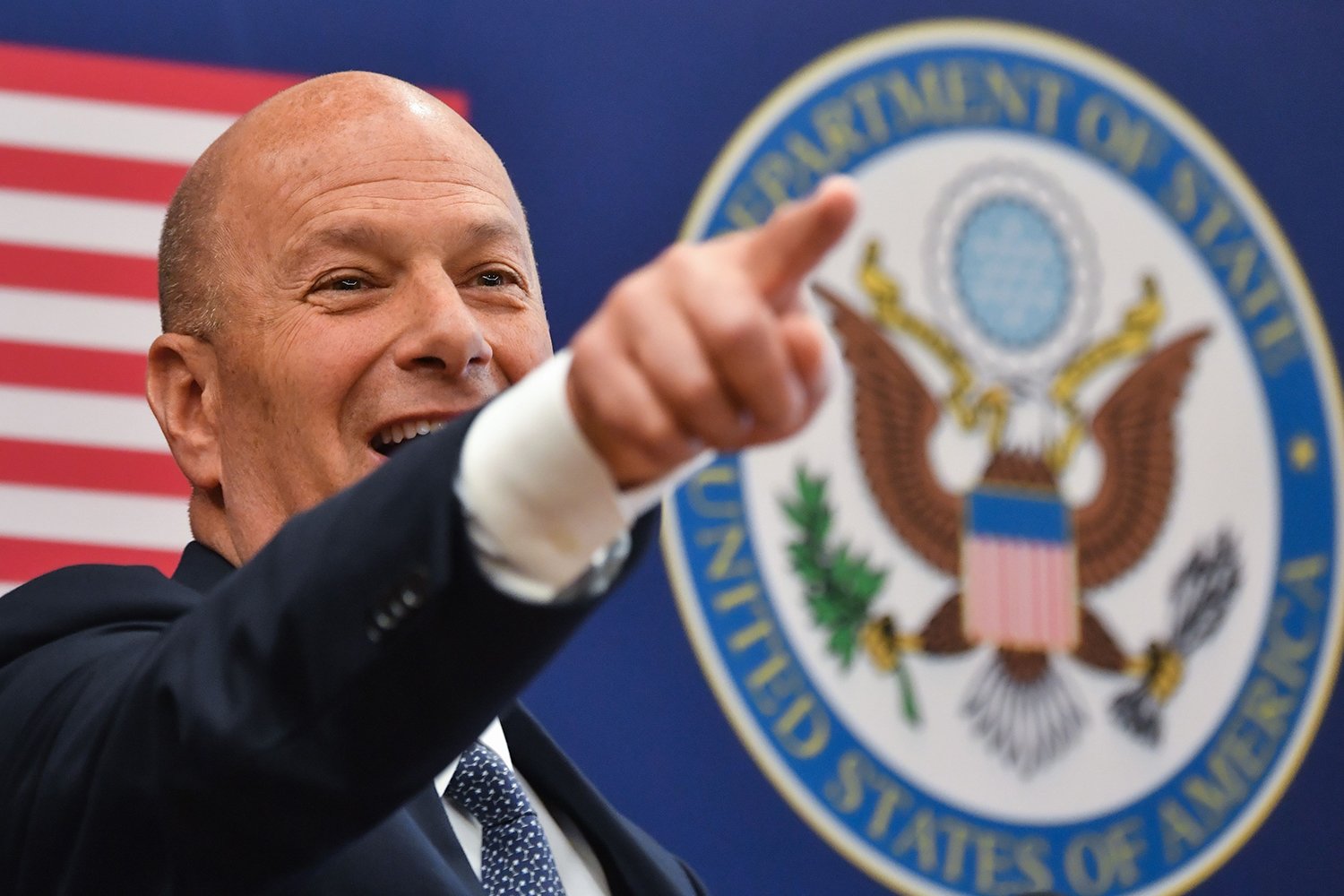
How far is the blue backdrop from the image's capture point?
181 cm

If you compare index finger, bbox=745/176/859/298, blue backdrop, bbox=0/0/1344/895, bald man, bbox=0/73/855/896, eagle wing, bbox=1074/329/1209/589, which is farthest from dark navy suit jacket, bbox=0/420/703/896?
eagle wing, bbox=1074/329/1209/589

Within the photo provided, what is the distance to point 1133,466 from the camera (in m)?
2.13

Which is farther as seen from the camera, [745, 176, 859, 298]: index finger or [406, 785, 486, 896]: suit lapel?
[406, 785, 486, 896]: suit lapel

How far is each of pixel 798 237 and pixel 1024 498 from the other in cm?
162

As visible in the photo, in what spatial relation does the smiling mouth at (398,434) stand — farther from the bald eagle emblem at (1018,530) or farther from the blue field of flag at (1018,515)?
the blue field of flag at (1018,515)

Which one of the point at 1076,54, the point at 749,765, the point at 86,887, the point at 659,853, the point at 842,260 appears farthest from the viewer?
the point at 1076,54

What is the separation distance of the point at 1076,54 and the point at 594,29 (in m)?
0.66

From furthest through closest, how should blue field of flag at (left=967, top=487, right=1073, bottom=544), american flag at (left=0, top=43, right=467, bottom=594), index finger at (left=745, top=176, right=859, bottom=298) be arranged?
1. blue field of flag at (left=967, top=487, right=1073, bottom=544)
2. american flag at (left=0, top=43, right=467, bottom=594)
3. index finger at (left=745, top=176, right=859, bottom=298)

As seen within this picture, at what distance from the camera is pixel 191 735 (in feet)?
2.21

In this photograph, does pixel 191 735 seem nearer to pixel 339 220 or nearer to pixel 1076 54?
pixel 339 220

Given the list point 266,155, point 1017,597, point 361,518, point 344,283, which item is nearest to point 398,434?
point 344,283

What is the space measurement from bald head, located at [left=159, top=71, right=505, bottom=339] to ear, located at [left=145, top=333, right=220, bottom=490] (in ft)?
0.06

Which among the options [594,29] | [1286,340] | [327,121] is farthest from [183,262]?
[1286,340]

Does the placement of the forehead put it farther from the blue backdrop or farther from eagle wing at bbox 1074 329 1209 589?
eagle wing at bbox 1074 329 1209 589
